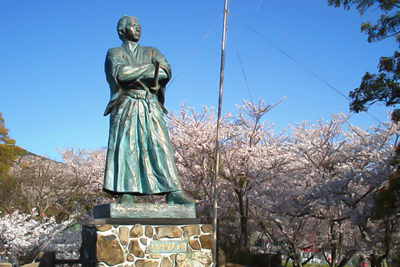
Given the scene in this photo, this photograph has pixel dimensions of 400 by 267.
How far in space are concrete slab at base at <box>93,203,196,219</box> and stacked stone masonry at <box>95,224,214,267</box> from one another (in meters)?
0.16

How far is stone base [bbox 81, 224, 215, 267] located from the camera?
15.8ft

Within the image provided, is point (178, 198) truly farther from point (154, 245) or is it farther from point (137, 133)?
point (137, 133)

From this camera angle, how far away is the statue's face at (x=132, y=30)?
611cm

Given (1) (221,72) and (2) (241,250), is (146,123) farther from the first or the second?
(2) (241,250)

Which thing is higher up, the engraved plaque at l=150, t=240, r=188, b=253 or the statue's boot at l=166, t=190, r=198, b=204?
the statue's boot at l=166, t=190, r=198, b=204

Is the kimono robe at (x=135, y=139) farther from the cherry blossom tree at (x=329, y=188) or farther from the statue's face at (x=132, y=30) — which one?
the cherry blossom tree at (x=329, y=188)

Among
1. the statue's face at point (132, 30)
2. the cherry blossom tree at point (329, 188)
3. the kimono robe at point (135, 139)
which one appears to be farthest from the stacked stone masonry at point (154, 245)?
the cherry blossom tree at point (329, 188)

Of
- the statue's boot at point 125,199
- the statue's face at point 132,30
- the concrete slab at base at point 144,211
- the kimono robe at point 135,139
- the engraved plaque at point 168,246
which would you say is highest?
the statue's face at point 132,30

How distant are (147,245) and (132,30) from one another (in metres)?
3.03

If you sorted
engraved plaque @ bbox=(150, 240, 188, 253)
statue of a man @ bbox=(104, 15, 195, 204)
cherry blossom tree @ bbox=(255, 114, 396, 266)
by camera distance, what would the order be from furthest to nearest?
1. cherry blossom tree @ bbox=(255, 114, 396, 266)
2. statue of a man @ bbox=(104, 15, 195, 204)
3. engraved plaque @ bbox=(150, 240, 188, 253)

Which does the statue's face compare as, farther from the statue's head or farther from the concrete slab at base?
the concrete slab at base

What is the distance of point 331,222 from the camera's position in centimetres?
1162

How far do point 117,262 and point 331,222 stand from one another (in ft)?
27.0

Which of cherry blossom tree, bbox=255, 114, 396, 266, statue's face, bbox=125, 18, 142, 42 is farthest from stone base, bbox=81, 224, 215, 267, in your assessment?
cherry blossom tree, bbox=255, 114, 396, 266
